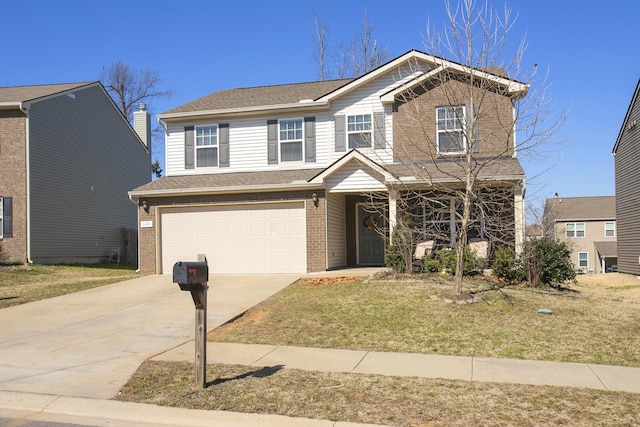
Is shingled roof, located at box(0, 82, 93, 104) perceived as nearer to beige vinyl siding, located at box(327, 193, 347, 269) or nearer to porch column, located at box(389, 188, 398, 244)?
beige vinyl siding, located at box(327, 193, 347, 269)

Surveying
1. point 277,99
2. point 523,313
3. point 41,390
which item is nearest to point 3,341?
point 41,390

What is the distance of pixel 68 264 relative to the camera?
23.2 m

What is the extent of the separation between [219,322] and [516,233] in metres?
8.66

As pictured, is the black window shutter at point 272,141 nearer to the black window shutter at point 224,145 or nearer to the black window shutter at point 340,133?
the black window shutter at point 224,145

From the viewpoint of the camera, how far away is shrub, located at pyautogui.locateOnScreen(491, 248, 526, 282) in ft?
46.7

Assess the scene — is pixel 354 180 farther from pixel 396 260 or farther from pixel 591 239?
pixel 591 239

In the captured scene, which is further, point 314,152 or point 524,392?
point 314,152

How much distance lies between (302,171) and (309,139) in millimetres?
1173

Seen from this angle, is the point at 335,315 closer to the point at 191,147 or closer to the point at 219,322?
the point at 219,322

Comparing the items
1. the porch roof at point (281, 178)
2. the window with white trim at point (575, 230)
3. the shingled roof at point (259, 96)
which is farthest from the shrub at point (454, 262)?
the window with white trim at point (575, 230)

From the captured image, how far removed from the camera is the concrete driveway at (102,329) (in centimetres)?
745

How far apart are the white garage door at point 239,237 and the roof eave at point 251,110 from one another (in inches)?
132

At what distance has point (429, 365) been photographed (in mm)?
7906

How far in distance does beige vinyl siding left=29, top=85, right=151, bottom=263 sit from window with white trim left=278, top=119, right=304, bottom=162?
976 cm
